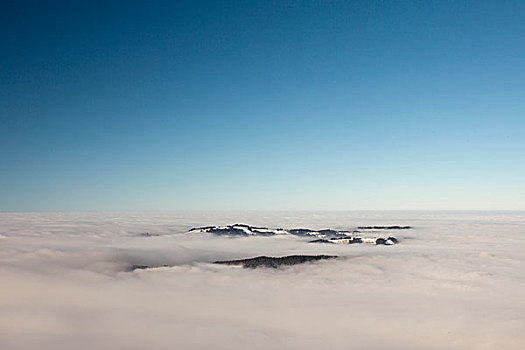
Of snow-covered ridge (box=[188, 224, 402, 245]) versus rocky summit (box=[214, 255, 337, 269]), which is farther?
snow-covered ridge (box=[188, 224, 402, 245])

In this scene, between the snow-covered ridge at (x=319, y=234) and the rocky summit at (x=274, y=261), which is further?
the snow-covered ridge at (x=319, y=234)

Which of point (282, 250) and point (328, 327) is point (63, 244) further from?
point (328, 327)

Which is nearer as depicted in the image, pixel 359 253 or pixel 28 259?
pixel 28 259

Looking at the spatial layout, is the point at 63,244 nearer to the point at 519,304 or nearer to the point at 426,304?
the point at 426,304

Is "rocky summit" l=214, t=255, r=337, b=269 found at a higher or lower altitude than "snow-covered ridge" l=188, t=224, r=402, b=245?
lower

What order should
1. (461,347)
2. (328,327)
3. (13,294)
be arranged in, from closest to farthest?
(461,347) → (328,327) → (13,294)

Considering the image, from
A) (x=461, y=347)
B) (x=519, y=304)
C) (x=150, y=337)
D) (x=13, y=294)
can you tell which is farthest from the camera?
(x=13, y=294)

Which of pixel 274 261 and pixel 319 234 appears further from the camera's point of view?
pixel 319 234

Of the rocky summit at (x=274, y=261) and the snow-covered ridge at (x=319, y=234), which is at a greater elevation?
the snow-covered ridge at (x=319, y=234)

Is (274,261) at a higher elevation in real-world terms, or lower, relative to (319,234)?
lower

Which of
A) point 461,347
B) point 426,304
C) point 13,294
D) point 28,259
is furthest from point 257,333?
point 28,259
